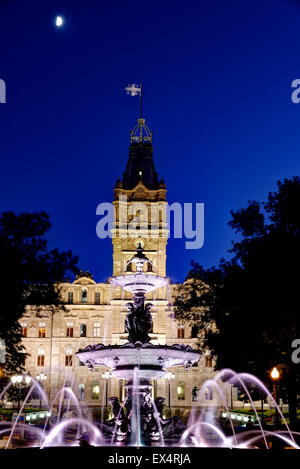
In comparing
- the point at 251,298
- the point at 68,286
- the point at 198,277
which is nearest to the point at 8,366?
the point at 198,277

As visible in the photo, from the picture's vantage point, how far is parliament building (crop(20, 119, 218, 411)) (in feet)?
205

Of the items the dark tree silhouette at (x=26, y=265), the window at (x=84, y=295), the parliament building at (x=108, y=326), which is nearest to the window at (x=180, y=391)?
the parliament building at (x=108, y=326)

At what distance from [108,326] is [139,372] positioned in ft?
154

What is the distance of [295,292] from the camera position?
22.4 metres

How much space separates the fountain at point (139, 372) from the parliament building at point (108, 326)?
142 ft

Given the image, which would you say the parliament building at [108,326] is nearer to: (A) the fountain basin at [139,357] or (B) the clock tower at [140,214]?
(B) the clock tower at [140,214]

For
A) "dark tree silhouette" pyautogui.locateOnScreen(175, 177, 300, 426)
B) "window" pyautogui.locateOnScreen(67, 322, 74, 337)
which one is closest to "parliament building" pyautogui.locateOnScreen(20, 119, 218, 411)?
"window" pyautogui.locateOnScreen(67, 322, 74, 337)

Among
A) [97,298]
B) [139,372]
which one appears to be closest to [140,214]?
[97,298]

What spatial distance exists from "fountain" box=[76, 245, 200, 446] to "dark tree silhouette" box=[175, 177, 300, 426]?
19.6 ft

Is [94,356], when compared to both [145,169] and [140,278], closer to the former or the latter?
[140,278]

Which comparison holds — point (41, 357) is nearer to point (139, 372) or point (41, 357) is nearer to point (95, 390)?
point (95, 390)

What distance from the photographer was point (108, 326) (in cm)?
6397

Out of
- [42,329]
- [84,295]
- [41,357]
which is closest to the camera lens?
[41,357]
